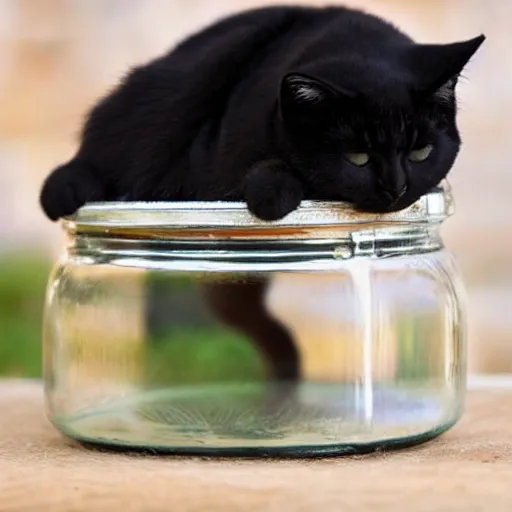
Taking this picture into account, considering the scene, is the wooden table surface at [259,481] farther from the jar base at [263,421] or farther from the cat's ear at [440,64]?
the cat's ear at [440,64]

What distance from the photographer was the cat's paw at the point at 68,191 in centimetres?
78

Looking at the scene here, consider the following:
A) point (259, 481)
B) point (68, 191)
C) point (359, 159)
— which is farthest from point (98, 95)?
point (259, 481)

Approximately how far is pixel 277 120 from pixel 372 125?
8 centimetres

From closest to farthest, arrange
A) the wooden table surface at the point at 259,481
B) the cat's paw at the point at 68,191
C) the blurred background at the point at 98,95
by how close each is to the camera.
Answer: the wooden table surface at the point at 259,481, the cat's paw at the point at 68,191, the blurred background at the point at 98,95

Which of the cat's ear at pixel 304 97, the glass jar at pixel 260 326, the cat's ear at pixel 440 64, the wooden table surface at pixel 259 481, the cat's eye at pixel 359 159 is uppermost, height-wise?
the cat's ear at pixel 440 64

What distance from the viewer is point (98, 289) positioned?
770 mm

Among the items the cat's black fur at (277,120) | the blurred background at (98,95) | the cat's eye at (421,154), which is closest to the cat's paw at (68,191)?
the cat's black fur at (277,120)

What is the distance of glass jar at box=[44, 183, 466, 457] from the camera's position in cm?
70

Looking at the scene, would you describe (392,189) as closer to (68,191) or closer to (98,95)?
(68,191)

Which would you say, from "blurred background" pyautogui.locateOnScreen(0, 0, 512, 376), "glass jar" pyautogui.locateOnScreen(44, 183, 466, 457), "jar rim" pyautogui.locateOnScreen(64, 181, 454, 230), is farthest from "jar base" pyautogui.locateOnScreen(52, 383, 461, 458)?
"blurred background" pyautogui.locateOnScreen(0, 0, 512, 376)

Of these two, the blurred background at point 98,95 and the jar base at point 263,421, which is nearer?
the jar base at point 263,421

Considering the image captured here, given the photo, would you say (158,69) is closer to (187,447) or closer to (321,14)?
(321,14)

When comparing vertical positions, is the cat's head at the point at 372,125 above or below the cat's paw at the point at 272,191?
above

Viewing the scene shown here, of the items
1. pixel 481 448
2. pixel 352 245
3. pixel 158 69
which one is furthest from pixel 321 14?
pixel 481 448
